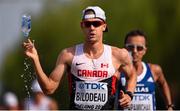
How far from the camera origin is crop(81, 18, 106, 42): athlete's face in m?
11.1

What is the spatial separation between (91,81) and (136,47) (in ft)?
10.1

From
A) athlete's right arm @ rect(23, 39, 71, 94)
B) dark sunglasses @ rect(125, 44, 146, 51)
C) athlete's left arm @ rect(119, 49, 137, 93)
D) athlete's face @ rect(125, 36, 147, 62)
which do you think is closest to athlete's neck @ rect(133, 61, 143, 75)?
athlete's face @ rect(125, 36, 147, 62)

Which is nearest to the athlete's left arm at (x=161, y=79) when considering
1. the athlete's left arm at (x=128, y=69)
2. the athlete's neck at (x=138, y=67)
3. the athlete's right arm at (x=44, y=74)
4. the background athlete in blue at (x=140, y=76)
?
the background athlete in blue at (x=140, y=76)

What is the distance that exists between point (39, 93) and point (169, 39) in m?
18.7

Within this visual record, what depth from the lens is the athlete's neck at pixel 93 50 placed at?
11273mm

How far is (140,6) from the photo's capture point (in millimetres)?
38375

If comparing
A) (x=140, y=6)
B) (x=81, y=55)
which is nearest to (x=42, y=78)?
(x=81, y=55)

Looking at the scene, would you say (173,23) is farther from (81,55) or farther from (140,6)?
(81,55)

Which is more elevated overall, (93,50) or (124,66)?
(93,50)

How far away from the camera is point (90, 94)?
11.3 m

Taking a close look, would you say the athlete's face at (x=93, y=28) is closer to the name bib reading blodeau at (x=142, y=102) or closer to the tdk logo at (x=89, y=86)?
the tdk logo at (x=89, y=86)

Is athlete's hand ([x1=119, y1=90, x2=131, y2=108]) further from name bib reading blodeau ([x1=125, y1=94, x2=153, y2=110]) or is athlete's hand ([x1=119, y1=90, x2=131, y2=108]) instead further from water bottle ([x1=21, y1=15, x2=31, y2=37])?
name bib reading blodeau ([x1=125, y1=94, x2=153, y2=110])

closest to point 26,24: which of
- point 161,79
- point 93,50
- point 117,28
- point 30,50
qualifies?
point 30,50

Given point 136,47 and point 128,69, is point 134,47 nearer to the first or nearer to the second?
point 136,47
